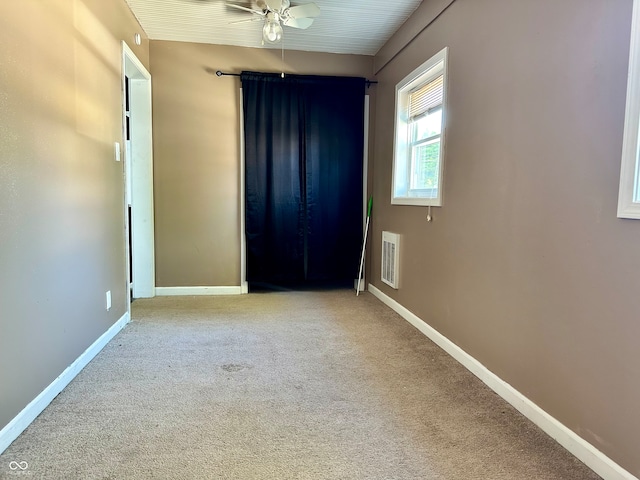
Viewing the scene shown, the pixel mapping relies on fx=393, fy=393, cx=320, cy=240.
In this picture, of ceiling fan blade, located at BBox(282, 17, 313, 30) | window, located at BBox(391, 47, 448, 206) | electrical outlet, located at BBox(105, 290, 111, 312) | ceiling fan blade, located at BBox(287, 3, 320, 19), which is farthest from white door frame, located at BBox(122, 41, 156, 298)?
window, located at BBox(391, 47, 448, 206)

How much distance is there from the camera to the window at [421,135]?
2.91m

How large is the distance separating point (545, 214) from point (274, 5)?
7.79ft

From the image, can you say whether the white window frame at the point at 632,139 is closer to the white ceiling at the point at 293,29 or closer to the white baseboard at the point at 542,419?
the white baseboard at the point at 542,419

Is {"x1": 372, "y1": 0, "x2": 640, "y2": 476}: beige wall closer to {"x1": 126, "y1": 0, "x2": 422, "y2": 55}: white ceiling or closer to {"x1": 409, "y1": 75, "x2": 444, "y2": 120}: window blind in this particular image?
{"x1": 409, "y1": 75, "x2": 444, "y2": 120}: window blind

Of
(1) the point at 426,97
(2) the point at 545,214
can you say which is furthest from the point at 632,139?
(1) the point at 426,97

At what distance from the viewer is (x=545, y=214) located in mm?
1795

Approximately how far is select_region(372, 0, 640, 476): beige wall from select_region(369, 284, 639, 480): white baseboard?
0.04 m

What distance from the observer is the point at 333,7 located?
328 centimetres

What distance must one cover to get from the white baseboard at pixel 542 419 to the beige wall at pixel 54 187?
90.1 inches

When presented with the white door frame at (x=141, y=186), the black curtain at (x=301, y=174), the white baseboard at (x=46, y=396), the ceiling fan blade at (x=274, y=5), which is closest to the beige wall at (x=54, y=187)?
the white baseboard at (x=46, y=396)

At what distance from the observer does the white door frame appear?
3.95 metres

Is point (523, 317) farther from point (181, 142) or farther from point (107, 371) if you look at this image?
point (181, 142)

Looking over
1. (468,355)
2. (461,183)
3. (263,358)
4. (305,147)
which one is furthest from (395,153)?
(263,358)

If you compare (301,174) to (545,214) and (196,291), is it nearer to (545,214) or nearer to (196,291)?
(196,291)
